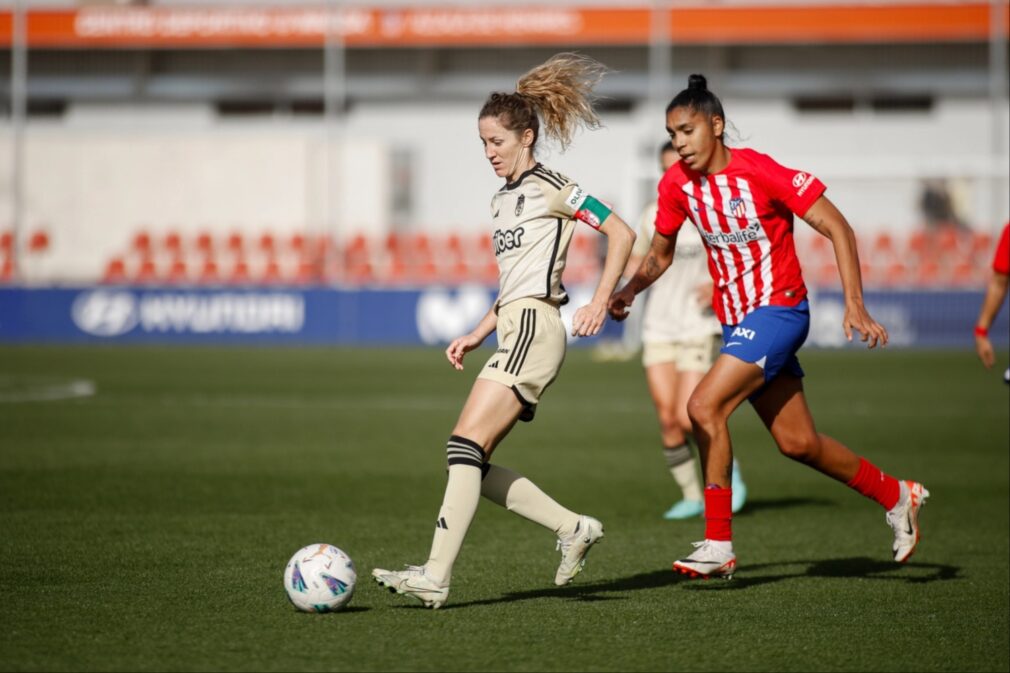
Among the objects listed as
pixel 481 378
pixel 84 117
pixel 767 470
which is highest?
pixel 84 117

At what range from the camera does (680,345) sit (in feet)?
29.5

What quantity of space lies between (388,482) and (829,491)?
3.13m

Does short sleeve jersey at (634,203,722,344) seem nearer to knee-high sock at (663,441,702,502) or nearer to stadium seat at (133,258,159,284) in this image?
knee-high sock at (663,441,702,502)

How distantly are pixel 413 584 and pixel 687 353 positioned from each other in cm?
384

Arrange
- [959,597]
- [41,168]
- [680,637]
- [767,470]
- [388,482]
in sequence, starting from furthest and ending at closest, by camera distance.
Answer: [41,168]
[767,470]
[388,482]
[959,597]
[680,637]

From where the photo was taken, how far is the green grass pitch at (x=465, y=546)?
5.05 metres

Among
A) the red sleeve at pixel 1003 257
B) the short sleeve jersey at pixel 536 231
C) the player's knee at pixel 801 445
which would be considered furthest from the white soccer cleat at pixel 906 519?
the short sleeve jersey at pixel 536 231

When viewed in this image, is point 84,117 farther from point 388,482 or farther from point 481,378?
point 481,378

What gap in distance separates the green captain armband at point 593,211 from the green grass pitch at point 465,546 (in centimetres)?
161

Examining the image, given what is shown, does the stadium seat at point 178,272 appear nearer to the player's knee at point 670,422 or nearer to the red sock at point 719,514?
the player's knee at point 670,422

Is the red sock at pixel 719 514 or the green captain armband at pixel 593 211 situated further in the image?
the red sock at pixel 719 514

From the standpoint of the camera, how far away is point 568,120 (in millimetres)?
5945

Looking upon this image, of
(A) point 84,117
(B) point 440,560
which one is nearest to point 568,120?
(B) point 440,560

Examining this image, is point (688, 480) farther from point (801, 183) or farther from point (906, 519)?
point (801, 183)
